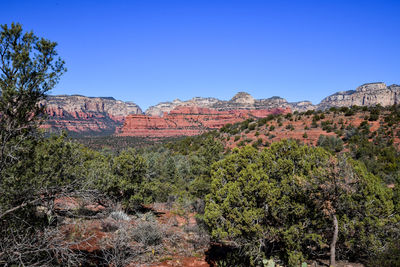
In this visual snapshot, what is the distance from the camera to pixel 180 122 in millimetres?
151125

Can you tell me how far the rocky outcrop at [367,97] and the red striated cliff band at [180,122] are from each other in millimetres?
47238

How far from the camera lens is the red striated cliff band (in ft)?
448

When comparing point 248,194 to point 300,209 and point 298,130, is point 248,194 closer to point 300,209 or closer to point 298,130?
point 300,209

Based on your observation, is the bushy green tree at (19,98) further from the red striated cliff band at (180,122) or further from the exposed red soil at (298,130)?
the red striated cliff band at (180,122)

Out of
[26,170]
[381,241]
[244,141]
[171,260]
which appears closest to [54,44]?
[26,170]

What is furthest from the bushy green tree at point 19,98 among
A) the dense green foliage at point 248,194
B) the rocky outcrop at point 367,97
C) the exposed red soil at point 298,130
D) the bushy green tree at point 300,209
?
the rocky outcrop at point 367,97

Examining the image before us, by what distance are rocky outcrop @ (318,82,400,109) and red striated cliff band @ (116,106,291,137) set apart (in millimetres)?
47238

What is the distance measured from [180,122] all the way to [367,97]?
4779 inches

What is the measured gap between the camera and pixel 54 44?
253 inches

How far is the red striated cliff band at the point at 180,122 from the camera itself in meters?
137

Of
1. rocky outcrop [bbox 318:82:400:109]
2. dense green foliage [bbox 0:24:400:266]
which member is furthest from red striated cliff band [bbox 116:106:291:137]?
dense green foliage [bbox 0:24:400:266]

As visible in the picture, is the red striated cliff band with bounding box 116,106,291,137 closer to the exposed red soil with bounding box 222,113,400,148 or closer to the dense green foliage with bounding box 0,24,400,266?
the exposed red soil with bounding box 222,113,400,148

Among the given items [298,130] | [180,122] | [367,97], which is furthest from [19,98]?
[367,97]

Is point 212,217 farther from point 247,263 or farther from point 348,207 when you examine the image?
point 348,207
